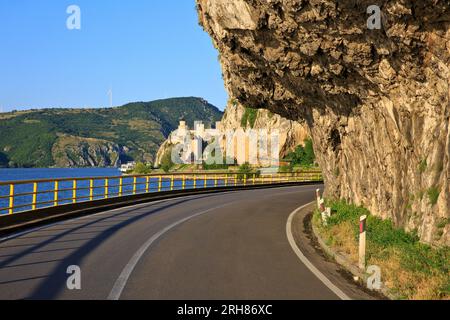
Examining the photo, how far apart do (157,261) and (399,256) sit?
192 inches

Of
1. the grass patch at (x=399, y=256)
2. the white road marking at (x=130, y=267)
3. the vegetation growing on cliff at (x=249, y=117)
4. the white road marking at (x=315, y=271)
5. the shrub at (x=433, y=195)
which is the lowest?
the white road marking at (x=315, y=271)

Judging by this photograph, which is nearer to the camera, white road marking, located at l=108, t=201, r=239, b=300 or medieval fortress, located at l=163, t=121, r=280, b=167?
white road marking, located at l=108, t=201, r=239, b=300

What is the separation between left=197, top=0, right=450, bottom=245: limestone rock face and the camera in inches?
421

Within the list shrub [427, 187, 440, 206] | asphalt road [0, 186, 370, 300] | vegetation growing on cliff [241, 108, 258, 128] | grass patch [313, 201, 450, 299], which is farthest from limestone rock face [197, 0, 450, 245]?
vegetation growing on cliff [241, 108, 258, 128]

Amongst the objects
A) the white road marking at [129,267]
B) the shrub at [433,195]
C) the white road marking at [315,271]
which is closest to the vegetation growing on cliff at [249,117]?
the white road marking at [129,267]

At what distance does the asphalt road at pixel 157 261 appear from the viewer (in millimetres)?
7824

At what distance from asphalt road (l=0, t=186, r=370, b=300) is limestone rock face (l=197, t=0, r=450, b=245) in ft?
11.1

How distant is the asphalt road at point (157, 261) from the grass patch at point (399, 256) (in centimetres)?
118

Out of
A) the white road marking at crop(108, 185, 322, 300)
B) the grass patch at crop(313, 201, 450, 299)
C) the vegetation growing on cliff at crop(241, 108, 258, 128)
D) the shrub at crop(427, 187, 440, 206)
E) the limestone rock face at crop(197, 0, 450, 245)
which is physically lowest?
the white road marking at crop(108, 185, 322, 300)

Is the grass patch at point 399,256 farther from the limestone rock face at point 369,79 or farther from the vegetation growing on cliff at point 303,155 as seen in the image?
the vegetation growing on cliff at point 303,155

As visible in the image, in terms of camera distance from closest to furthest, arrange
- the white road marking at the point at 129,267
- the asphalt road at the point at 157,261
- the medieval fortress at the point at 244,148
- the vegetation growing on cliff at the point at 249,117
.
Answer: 1. the white road marking at the point at 129,267
2. the asphalt road at the point at 157,261
3. the medieval fortress at the point at 244,148
4. the vegetation growing on cliff at the point at 249,117

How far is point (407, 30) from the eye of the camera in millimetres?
10508

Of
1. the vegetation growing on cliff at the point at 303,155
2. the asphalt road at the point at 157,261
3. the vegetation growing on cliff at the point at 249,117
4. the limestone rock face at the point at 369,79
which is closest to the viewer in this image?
the asphalt road at the point at 157,261

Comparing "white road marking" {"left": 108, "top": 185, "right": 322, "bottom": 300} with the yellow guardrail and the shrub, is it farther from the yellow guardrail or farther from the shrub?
the shrub
